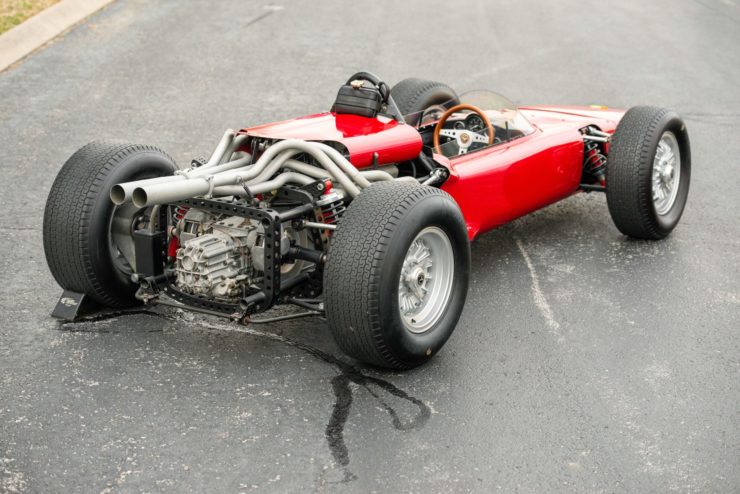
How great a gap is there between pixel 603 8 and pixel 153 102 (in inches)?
366

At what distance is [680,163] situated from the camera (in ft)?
25.3

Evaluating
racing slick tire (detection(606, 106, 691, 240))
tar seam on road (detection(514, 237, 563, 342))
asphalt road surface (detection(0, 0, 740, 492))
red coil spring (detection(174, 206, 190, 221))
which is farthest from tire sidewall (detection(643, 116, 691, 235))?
red coil spring (detection(174, 206, 190, 221))

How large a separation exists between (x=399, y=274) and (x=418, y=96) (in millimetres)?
3309

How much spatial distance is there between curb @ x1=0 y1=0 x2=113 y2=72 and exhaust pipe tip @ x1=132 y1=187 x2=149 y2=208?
751 centimetres

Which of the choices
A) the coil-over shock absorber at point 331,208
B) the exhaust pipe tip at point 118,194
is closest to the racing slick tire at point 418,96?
the coil-over shock absorber at point 331,208

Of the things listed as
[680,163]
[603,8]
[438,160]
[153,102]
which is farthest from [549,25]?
[438,160]

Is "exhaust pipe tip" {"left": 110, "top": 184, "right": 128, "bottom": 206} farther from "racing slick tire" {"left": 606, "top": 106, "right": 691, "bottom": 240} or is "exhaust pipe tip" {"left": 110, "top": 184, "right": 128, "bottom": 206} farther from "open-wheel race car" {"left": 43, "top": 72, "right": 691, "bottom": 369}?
"racing slick tire" {"left": 606, "top": 106, "right": 691, "bottom": 240}

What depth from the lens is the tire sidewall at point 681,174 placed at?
23.4ft

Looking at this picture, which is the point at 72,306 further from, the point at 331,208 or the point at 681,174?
the point at 681,174

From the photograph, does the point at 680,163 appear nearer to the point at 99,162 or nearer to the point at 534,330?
the point at 534,330

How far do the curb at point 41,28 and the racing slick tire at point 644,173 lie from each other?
7.57m

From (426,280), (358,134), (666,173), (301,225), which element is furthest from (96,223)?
(666,173)

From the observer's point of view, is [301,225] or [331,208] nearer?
[301,225]

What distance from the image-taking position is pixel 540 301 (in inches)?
252
